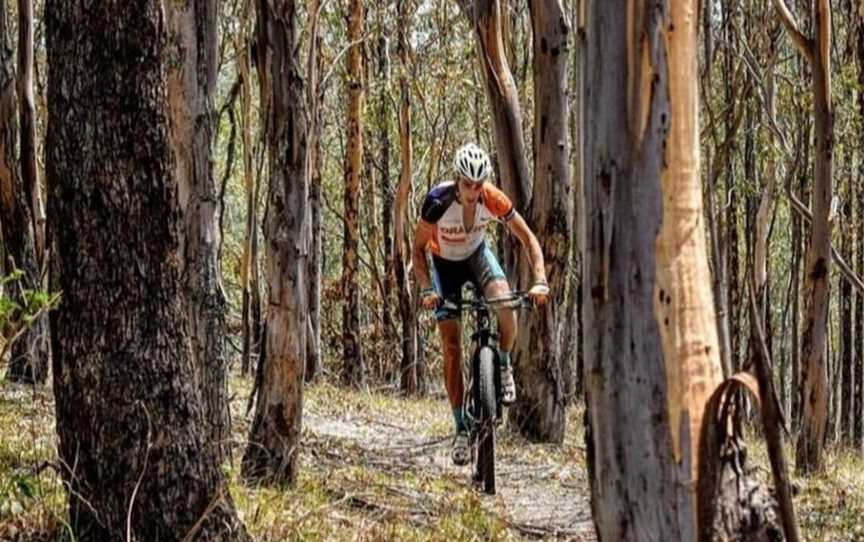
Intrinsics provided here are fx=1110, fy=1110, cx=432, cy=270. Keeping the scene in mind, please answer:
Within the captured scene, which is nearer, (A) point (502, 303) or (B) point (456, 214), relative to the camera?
(A) point (502, 303)

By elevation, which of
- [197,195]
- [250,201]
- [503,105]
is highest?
[503,105]

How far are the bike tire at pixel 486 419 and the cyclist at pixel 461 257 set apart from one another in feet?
0.43

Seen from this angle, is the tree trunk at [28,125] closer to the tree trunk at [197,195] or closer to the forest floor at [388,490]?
the forest floor at [388,490]

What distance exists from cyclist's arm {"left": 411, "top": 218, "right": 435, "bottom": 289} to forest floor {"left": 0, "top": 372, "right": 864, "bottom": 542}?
1279 millimetres

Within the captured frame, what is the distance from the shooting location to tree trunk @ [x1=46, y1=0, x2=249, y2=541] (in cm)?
393

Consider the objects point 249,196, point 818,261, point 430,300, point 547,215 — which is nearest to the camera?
point 430,300

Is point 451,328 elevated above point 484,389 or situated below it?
above

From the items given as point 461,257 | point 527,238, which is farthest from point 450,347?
point 527,238

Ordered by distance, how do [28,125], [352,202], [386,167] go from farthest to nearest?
[386,167] → [352,202] → [28,125]

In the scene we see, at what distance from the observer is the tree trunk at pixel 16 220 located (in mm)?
9805

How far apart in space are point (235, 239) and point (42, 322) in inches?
1141

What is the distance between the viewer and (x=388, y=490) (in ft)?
21.4

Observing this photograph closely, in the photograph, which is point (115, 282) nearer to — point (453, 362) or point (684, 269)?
point (684, 269)

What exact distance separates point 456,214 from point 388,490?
1802 millimetres
